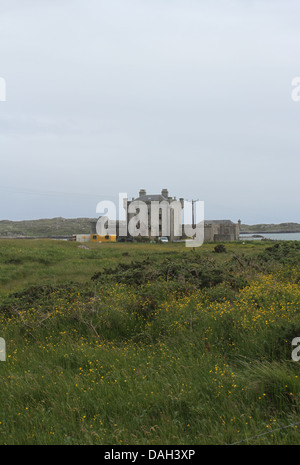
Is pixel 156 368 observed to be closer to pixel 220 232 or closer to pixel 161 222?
pixel 161 222

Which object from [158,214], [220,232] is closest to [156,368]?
[158,214]

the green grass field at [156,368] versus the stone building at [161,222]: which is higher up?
the stone building at [161,222]

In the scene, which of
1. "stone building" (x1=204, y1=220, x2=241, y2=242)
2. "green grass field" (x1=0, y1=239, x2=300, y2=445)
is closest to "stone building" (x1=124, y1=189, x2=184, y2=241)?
"stone building" (x1=204, y1=220, x2=241, y2=242)

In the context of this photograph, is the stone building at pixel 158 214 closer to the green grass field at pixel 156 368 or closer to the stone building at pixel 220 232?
the stone building at pixel 220 232

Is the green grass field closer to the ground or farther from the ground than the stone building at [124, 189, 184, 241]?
closer to the ground

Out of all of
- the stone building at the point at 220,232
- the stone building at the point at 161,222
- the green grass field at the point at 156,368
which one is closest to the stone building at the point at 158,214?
the stone building at the point at 161,222

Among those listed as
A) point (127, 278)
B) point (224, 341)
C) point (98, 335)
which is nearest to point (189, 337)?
point (224, 341)

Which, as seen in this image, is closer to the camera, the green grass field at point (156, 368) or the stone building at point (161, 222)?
the green grass field at point (156, 368)

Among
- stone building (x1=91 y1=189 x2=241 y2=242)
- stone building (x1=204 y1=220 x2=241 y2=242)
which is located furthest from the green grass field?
stone building (x1=204 y1=220 x2=241 y2=242)

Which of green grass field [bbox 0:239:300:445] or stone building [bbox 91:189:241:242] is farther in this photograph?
stone building [bbox 91:189:241:242]

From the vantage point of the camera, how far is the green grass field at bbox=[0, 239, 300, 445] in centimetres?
492

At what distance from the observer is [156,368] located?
6.79 metres

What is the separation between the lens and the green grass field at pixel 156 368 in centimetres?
492

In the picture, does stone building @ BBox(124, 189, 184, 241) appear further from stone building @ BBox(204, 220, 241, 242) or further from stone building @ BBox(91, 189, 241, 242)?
stone building @ BBox(204, 220, 241, 242)
